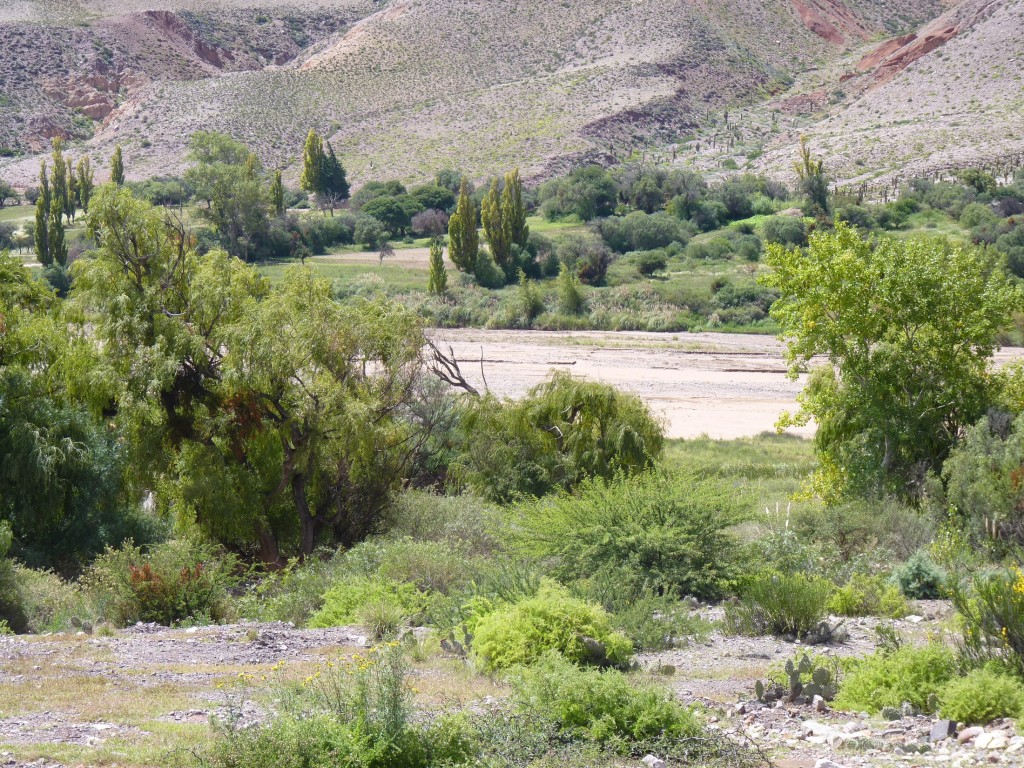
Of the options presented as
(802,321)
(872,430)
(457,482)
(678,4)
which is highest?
(678,4)

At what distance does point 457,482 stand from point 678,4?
124238mm

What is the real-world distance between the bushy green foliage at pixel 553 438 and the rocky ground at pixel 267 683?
11449 millimetres

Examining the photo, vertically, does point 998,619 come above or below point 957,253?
below

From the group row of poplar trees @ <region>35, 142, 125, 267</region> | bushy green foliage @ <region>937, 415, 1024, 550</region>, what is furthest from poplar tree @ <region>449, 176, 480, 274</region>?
bushy green foliage @ <region>937, 415, 1024, 550</region>

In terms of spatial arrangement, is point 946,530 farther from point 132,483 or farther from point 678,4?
point 678,4

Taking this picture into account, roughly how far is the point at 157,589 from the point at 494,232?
64.2 metres

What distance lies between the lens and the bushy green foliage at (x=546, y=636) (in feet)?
32.0

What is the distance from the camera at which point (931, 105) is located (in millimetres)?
107812

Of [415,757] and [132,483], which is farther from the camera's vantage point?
[132,483]

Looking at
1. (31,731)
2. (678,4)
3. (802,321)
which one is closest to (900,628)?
(31,731)

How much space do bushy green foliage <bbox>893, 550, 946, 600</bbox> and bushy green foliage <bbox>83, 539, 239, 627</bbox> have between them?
28.4ft

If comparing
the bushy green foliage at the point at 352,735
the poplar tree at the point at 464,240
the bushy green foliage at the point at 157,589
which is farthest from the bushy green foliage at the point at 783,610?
the poplar tree at the point at 464,240

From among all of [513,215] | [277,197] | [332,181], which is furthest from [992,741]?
[332,181]

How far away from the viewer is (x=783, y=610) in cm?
1185
